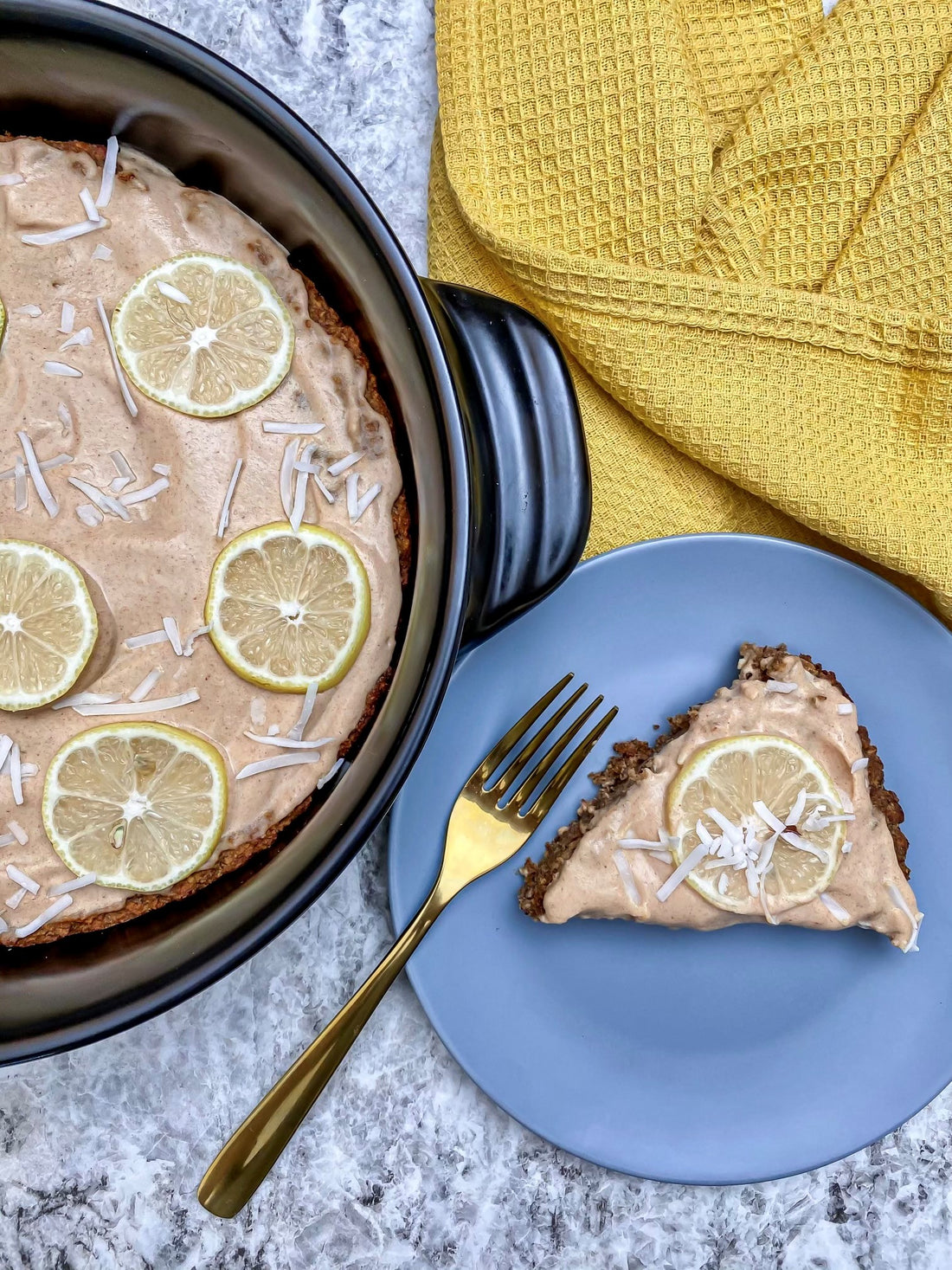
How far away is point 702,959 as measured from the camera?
6.08ft

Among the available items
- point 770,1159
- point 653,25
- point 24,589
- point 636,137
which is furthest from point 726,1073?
point 653,25

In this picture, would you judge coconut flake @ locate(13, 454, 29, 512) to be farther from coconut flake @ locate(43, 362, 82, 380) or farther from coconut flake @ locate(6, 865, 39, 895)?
coconut flake @ locate(6, 865, 39, 895)

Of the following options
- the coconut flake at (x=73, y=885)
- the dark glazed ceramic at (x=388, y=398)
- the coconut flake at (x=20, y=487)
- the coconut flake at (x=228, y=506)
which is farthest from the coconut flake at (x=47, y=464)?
the coconut flake at (x=73, y=885)

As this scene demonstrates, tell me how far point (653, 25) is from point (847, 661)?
48.3 inches

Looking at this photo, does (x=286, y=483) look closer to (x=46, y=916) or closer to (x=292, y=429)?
(x=292, y=429)

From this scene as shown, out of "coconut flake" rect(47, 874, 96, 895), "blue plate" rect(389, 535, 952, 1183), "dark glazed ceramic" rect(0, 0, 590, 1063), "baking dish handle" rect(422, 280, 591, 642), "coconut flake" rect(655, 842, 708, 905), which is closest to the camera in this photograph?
"dark glazed ceramic" rect(0, 0, 590, 1063)

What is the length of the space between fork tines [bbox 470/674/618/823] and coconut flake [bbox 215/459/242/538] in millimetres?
638

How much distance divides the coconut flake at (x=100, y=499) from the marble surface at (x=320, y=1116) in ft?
2.61

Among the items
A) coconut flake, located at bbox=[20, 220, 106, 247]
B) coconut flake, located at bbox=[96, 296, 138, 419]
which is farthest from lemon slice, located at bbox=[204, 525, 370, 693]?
coconut flake, located at bbox=[20, 220, 106, 247]

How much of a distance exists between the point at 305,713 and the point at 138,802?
28cm

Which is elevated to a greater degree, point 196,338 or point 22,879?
point 196,338

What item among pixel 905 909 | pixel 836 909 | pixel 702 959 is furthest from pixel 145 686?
pixel 905 909

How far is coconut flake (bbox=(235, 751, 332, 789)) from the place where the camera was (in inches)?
56.8

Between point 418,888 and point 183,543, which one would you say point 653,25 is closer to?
point 183,543
